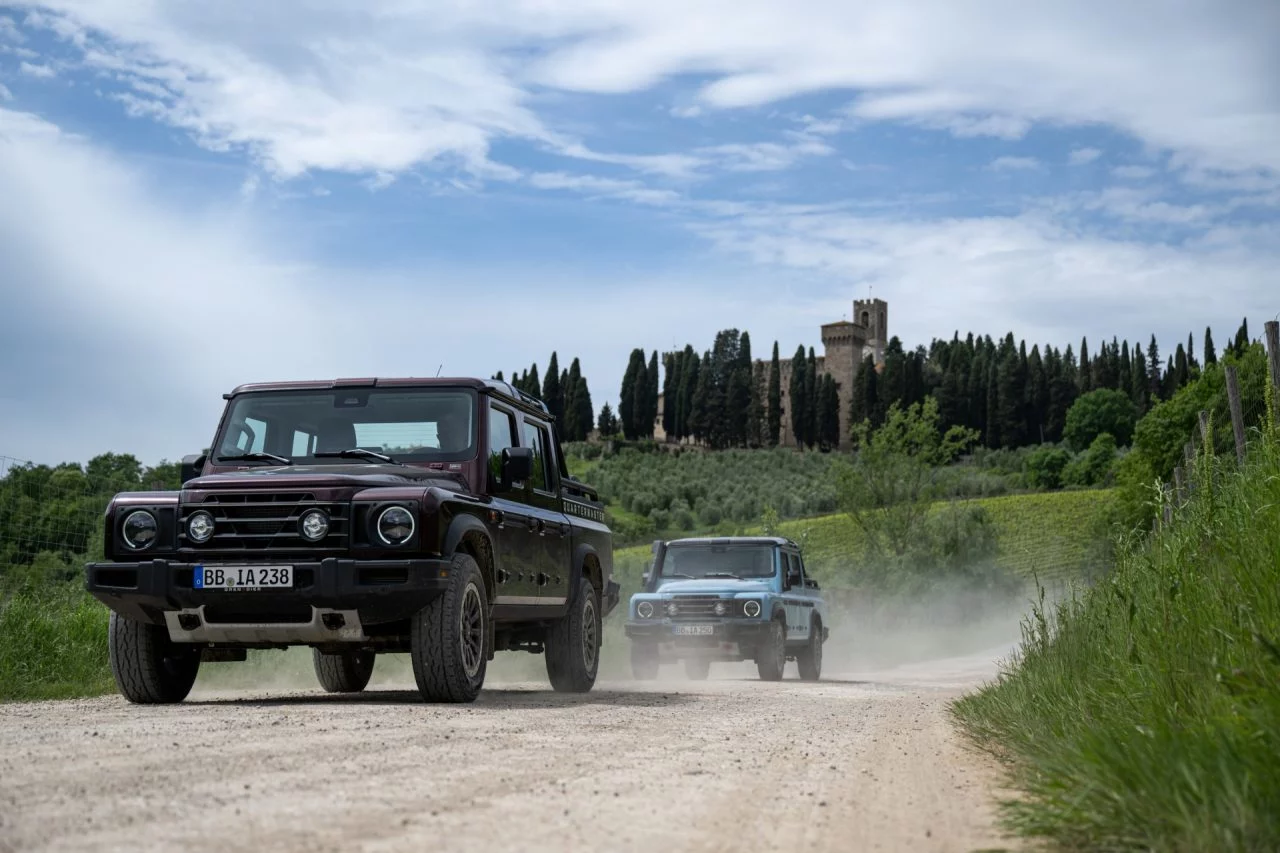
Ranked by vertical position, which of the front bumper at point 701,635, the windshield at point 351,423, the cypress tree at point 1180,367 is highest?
the cypress tree at point 1180,367

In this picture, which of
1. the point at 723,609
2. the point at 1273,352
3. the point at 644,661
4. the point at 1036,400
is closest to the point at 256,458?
the point at 1273,352

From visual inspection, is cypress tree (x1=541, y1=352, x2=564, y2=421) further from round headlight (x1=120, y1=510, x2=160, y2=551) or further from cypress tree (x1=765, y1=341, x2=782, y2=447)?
round headlight (x1=120, y1=510, x2=160, y2=551)

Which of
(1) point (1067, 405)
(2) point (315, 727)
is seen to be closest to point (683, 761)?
(2) point (315, 727)

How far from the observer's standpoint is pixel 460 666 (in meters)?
9.26

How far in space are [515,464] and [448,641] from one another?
5.58ft

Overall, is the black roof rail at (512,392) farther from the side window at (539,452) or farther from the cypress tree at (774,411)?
the cypress tree at (774,411)

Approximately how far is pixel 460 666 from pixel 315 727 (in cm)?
197

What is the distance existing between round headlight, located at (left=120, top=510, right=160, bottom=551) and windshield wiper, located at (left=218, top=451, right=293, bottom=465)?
1087 mm

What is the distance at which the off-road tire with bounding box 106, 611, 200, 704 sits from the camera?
956 centimetres

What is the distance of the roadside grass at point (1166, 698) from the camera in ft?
13.1

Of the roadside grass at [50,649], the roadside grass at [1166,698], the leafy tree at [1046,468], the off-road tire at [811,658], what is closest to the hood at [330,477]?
the roadside grass at [50,649]

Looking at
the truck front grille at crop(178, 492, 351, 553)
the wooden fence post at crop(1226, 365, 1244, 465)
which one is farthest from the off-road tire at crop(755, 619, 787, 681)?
the truck front grille at crop(178, 492, 351, 553)

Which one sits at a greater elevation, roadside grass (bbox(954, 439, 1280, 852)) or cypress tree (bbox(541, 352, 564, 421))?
cypress tree (bbox(541, 352, 564, 421))

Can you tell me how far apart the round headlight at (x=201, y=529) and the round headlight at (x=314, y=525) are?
63cm
